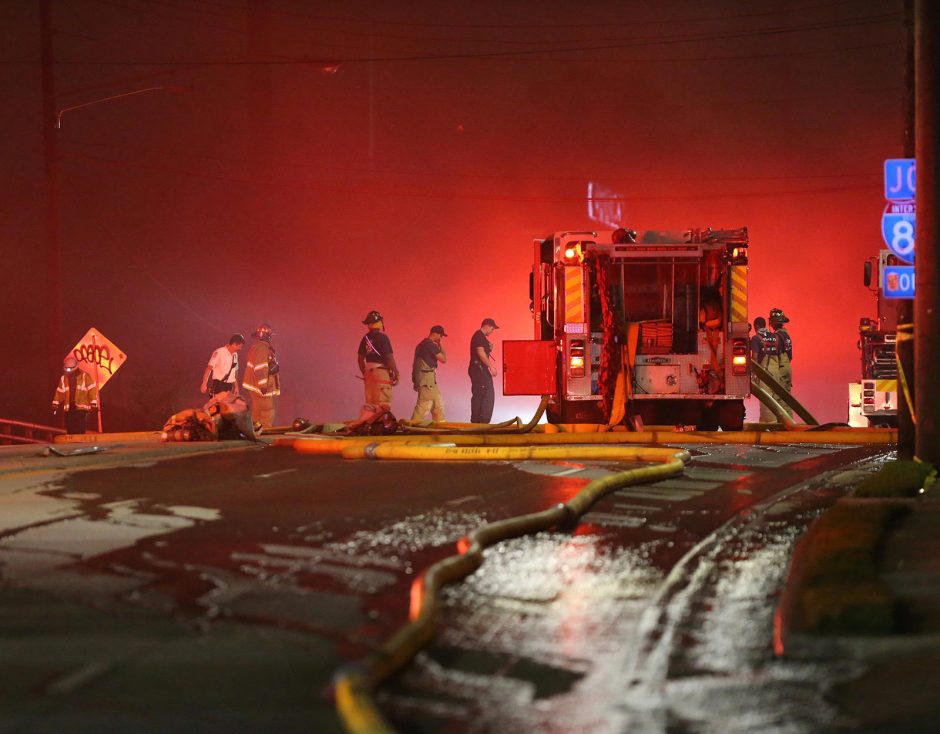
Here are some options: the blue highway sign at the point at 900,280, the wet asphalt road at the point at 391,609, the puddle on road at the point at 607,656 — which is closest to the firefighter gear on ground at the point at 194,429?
the wet asphalt road at the point at 391,609

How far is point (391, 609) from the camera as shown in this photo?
4.89 meters

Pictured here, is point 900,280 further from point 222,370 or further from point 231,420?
point 222,370

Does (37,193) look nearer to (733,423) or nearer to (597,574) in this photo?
(733,423)

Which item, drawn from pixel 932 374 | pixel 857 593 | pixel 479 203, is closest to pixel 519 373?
pixel 932 374

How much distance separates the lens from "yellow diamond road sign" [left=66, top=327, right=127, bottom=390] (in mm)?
18562

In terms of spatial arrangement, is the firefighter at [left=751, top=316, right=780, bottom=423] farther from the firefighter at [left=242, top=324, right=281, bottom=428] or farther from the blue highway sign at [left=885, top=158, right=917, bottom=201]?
the blue highway sign at [left=885, top=158, right=917, bottom=201]

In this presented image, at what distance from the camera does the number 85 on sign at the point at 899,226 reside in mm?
9586

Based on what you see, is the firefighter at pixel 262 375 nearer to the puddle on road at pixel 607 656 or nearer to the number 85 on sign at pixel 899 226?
the number 85 on sign at pixel 899 226

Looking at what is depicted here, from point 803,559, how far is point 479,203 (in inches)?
975

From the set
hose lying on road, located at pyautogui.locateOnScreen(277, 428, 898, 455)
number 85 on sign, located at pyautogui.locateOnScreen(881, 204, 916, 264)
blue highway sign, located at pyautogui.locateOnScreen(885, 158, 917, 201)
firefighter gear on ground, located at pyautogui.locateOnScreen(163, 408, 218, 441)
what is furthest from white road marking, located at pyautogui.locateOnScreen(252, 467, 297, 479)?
blue highway sign, located at pyautogui.locateOnScreen(885, 158, 917, 201)

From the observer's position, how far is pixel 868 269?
15281 millimetres

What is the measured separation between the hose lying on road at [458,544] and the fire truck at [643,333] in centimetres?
362

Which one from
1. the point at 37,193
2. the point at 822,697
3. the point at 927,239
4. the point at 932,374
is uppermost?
the point at 37,193

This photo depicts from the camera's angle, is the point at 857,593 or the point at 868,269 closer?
the point at 857,593
